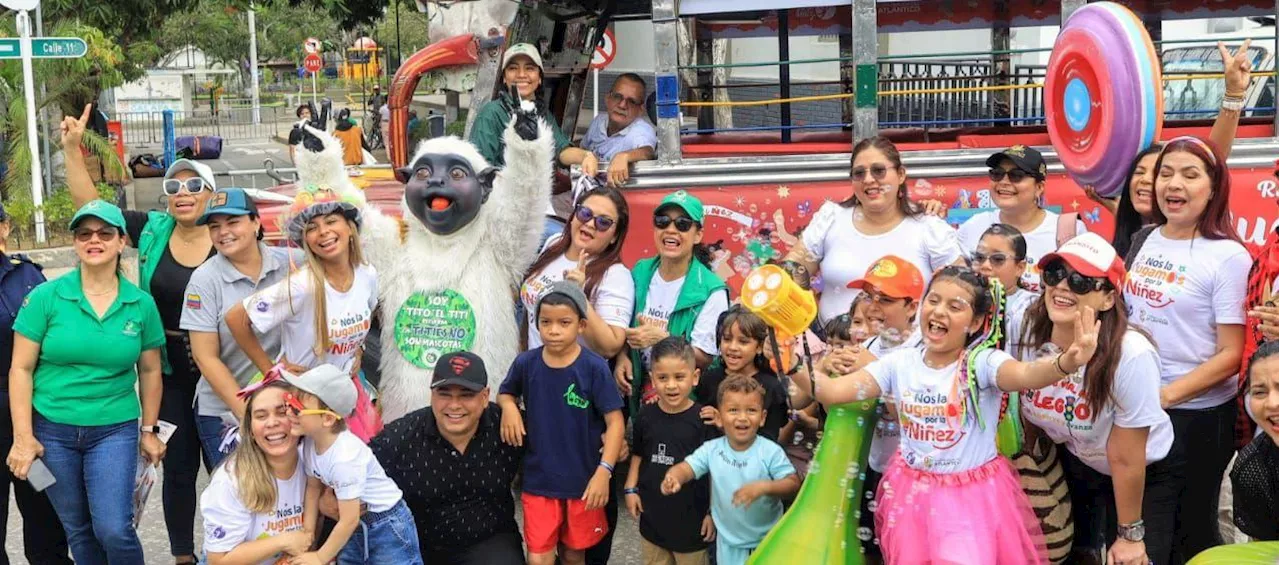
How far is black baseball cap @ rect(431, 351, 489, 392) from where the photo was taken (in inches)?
165

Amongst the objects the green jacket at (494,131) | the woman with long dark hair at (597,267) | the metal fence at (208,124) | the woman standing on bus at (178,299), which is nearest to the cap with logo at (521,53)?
the green jacket at (494,131)

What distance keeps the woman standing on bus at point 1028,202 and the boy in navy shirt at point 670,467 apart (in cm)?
114

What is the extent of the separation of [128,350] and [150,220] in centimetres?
71

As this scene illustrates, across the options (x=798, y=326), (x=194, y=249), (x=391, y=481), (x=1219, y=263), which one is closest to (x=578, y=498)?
(x=391, y=481)

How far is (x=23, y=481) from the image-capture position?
14.7 feet

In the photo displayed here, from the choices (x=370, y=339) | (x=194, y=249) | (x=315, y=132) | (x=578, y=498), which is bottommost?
(x=578, y=498)

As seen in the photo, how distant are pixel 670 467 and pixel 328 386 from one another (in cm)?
112

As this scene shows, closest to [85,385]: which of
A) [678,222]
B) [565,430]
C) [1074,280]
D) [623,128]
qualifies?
[565,430]

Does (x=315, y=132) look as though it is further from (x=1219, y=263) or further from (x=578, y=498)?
(x=1219, y=263)

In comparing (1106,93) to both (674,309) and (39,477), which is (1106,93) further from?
(39,477)

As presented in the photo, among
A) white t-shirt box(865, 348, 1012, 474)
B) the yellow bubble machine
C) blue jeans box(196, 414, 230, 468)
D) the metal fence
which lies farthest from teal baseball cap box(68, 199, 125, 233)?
the metal fence

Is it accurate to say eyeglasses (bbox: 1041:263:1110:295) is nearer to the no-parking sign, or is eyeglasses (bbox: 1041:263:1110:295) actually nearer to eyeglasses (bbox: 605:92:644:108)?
eyeglasses (bbox: 605:92:644:108)

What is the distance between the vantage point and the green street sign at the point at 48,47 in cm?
970

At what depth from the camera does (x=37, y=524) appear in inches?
181
